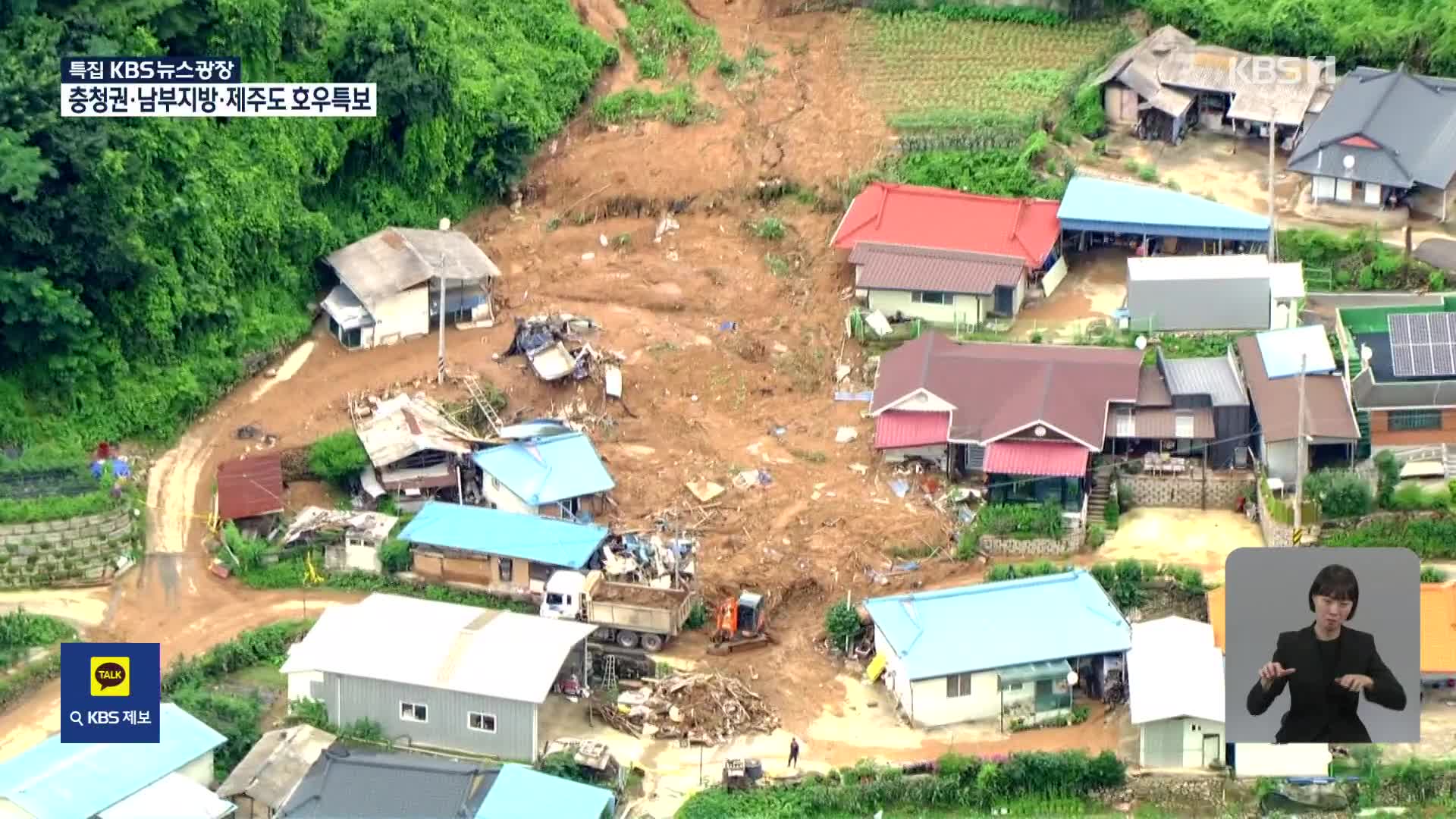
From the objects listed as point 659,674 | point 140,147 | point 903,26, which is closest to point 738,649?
point 659,674

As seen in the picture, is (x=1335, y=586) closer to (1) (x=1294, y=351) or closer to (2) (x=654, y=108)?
(1) (x=1294, y=351)

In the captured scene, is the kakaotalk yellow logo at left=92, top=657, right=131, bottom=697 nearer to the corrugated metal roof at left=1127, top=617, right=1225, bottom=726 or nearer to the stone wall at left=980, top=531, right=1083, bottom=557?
the stone wall at left=980, top=531, right=1083, bottom=557

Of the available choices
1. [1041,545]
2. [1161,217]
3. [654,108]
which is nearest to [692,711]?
[1041,545]

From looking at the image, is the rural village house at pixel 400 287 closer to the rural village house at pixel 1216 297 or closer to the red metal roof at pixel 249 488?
the red metal roof at pixel 249 488

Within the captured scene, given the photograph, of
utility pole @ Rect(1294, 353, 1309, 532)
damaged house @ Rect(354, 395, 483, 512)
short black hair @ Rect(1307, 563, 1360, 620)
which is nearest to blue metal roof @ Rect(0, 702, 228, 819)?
damaged house @ Rect(354, 395, 483, 512)

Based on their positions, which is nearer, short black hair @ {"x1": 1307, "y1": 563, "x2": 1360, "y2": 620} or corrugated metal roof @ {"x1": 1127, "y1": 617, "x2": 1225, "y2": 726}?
short black hair @ {"x1": 1307, "y1": 563, "x2": 1360, "y2": 620}

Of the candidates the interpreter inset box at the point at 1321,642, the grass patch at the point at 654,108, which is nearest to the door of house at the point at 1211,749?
the interpreter inset box at the point at 1321,642
